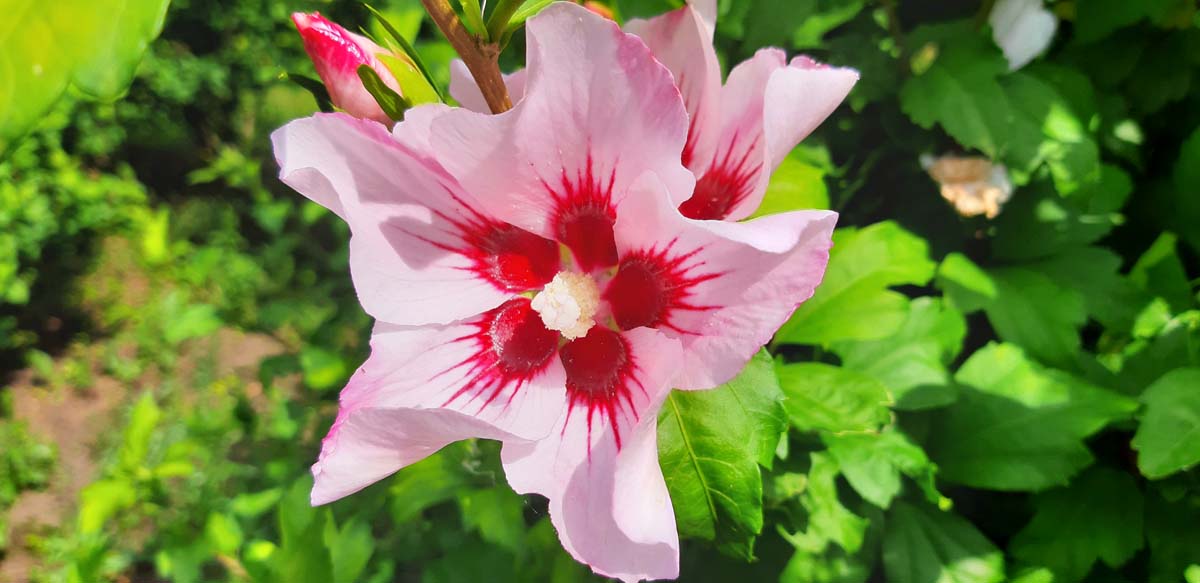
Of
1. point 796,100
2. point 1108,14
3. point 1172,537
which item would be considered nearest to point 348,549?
point 796,100

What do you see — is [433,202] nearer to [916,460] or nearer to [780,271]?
[780,271]

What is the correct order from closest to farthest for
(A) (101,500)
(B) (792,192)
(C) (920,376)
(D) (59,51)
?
(D) (59,51)
(B) (792,192)
(C) (920,376)
(A) (101,500)

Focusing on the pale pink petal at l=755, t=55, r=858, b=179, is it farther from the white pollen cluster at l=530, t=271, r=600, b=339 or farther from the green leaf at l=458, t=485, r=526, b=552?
the green leaf at l=458, t=485, r=526, b=552

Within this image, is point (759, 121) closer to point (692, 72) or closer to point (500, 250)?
point (692, 72)

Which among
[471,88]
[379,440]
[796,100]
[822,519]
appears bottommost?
[822,519]

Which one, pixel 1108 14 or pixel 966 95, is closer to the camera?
pixel 966 95

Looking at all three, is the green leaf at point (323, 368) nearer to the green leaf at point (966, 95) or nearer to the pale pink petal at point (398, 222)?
the pale pink petal at point (398, 222)
